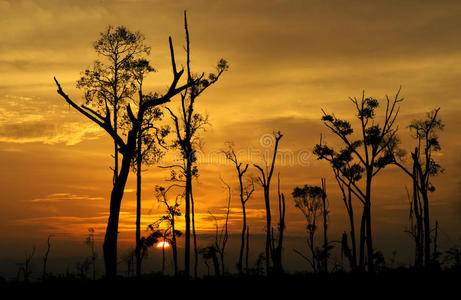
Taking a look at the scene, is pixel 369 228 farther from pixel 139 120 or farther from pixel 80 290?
pixel 80 290

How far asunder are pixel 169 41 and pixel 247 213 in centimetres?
2978

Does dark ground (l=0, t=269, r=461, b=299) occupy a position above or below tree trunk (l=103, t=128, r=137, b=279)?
below

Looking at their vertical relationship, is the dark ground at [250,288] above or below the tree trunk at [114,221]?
below

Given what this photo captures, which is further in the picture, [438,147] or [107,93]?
[438,147]

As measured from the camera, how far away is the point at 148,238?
4216 centimetres

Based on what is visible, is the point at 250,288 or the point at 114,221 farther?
the point at 114,221

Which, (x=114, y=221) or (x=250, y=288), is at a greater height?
(x=114, y=221)

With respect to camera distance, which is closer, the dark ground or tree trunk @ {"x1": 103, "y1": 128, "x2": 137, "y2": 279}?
the dark ground

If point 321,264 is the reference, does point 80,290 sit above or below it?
above

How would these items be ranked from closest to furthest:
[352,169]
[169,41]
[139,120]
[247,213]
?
[139,120] → [169,41] → [352,169] → [247,213]

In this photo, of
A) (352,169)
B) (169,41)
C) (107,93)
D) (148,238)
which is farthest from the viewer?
(148,238)

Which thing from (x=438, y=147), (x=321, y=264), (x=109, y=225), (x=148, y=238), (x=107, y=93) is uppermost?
(x=107, y=93)

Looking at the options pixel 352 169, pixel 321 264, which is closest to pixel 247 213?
pixel 321 264

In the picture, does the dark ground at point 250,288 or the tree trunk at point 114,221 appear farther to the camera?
the tree trunk at point 114,221
